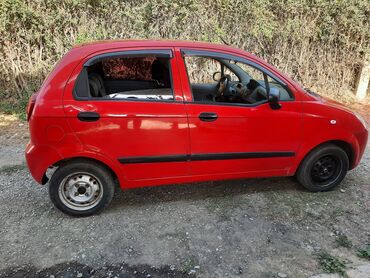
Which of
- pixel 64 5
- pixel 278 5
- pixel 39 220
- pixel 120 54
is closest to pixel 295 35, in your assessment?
pixel 278 5

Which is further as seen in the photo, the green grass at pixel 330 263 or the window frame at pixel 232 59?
the window frame at pixel 232 59

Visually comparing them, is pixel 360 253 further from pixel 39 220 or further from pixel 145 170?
pixel 39 220

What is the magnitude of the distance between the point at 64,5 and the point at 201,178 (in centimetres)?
502

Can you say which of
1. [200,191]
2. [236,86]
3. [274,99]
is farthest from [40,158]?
[274,99]

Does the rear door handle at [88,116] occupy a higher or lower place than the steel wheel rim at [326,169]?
higher

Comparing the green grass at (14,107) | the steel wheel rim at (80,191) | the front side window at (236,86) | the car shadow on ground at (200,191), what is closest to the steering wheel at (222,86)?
the front side window at (236,86)

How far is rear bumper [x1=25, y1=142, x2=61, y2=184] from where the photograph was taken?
3355 mm

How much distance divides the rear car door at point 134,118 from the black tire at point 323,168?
1463 mm

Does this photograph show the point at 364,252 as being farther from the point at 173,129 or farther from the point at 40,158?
the point at 40,158

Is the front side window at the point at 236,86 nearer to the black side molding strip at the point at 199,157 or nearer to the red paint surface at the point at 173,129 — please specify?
the red paint surface at the point at 173,129

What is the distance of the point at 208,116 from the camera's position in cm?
353

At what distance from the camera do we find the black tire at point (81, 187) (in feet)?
11.4

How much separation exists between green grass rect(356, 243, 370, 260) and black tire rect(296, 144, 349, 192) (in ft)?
3.38

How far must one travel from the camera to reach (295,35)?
777 cm
